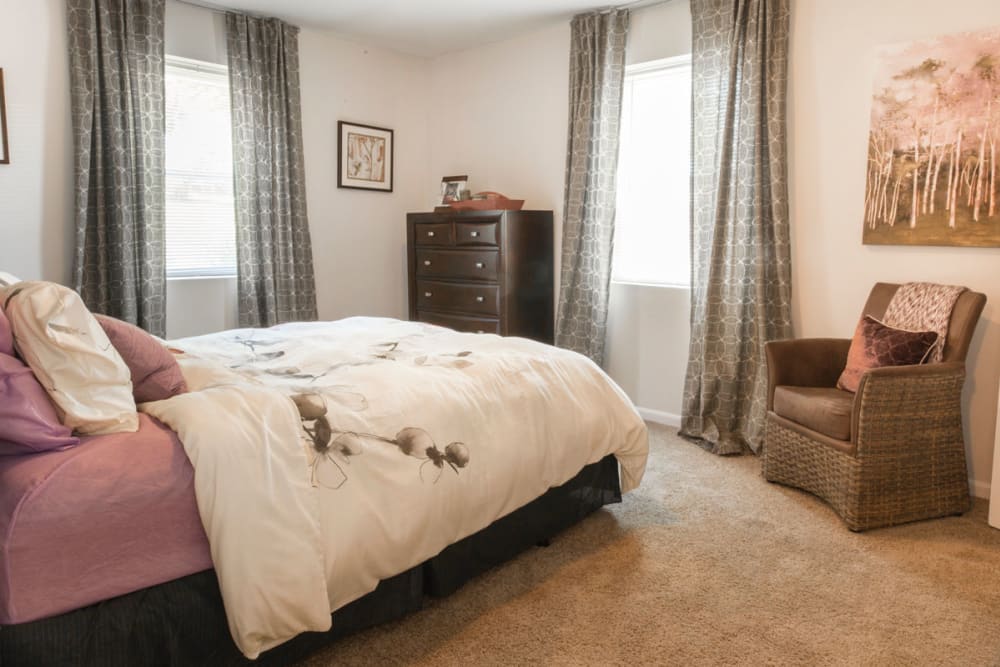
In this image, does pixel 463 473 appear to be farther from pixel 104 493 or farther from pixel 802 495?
pixel 802 495

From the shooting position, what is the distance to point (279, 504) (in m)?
1.67

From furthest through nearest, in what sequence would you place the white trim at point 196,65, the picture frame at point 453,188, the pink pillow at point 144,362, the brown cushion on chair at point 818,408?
the picture frame at point 453,188 → the white trim at point 196,65 → the brown cushion on chair at point 818,408 → the pink pillow at point 144,362

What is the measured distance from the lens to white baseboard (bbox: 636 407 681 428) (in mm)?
4395

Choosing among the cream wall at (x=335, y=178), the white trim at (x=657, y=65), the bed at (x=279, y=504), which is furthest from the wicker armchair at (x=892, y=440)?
the cream wall at (x=335, y=178)

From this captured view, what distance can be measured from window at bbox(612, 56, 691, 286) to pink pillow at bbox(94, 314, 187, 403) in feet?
10.1

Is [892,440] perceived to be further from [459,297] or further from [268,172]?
[268,172]

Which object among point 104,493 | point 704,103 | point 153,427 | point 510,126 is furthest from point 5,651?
point 510,126

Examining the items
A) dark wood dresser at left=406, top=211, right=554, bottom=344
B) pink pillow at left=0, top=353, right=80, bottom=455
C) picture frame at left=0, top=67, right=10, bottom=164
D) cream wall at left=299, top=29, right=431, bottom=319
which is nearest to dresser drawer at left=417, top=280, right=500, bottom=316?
dark wood dresser at left=406, top=211, right=554, bottom=344

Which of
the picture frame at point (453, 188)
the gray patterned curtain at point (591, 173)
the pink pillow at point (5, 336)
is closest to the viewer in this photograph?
the pink pillow at point (5, 336)

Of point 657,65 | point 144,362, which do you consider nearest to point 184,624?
point 144,362

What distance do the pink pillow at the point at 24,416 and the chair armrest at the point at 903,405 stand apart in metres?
2.68

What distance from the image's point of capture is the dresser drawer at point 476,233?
450 cm

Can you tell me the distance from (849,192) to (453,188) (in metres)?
2.62

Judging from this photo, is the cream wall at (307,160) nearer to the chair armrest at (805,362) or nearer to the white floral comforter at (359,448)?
the white floral comforter at (359,448)
